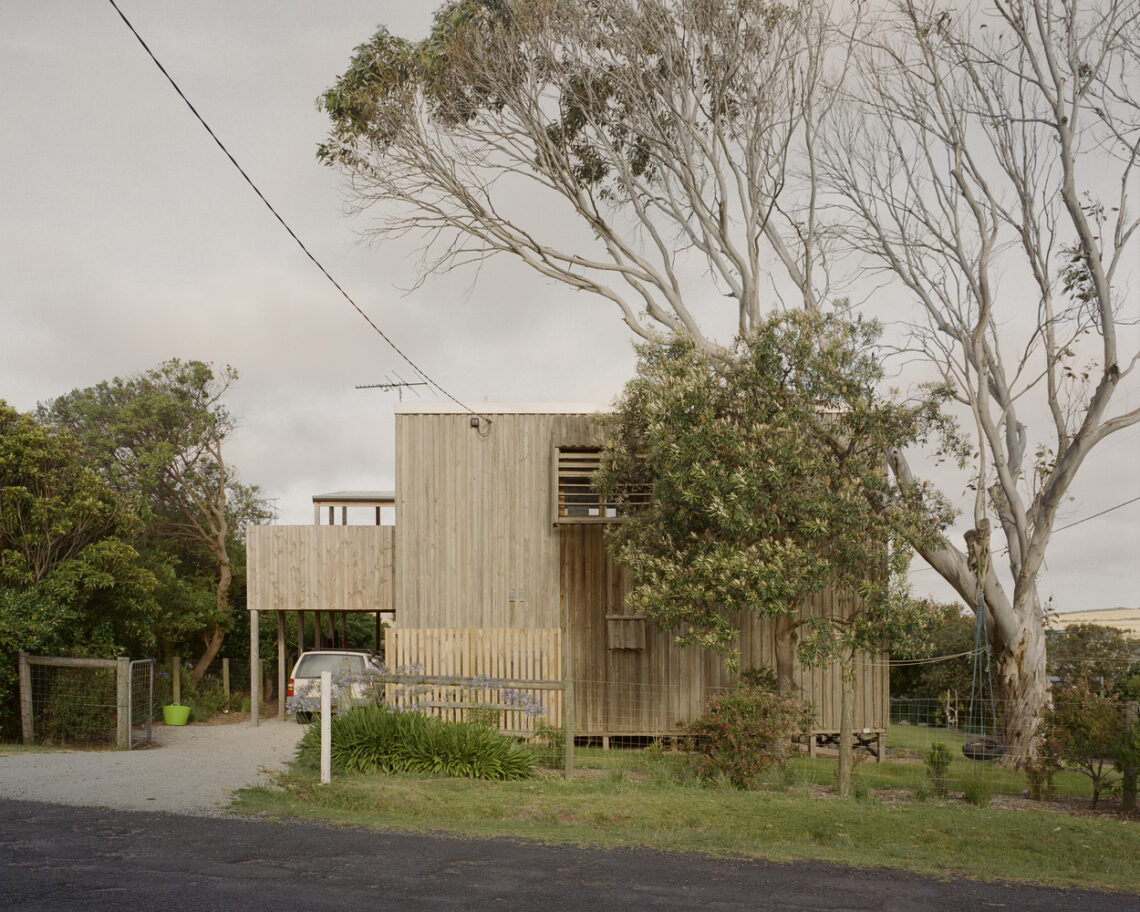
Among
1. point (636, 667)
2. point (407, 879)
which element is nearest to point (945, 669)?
point (636, 667)

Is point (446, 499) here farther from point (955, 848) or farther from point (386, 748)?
point (955, 848)

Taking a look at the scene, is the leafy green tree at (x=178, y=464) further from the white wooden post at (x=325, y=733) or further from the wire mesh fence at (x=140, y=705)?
the white wooden post at (x=325, y=733)

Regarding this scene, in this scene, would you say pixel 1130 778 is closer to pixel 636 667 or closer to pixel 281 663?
pixel 636 667

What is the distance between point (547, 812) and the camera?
33.5 feet

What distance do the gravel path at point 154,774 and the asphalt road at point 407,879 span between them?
4.95 feet

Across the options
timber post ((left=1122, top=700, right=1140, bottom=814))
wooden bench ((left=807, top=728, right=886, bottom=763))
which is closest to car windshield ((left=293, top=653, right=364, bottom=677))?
wooden bench ((left=807, top=728, right=886, bottom=763))

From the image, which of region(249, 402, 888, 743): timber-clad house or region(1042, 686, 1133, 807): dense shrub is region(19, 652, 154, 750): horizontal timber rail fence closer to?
region(249, 402, 888, 743): timber-clad house

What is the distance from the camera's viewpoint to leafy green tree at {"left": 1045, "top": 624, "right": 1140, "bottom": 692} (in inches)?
835

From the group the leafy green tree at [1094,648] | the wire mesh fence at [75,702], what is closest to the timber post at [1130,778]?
the leafy green tree at [1094,648]

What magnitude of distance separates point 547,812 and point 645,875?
2.79 meters

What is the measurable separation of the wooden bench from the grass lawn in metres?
5.10

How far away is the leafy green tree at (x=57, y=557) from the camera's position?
52.3ft

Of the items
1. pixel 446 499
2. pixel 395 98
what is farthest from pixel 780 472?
pixel 395 98

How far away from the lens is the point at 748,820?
10039 millimetres
